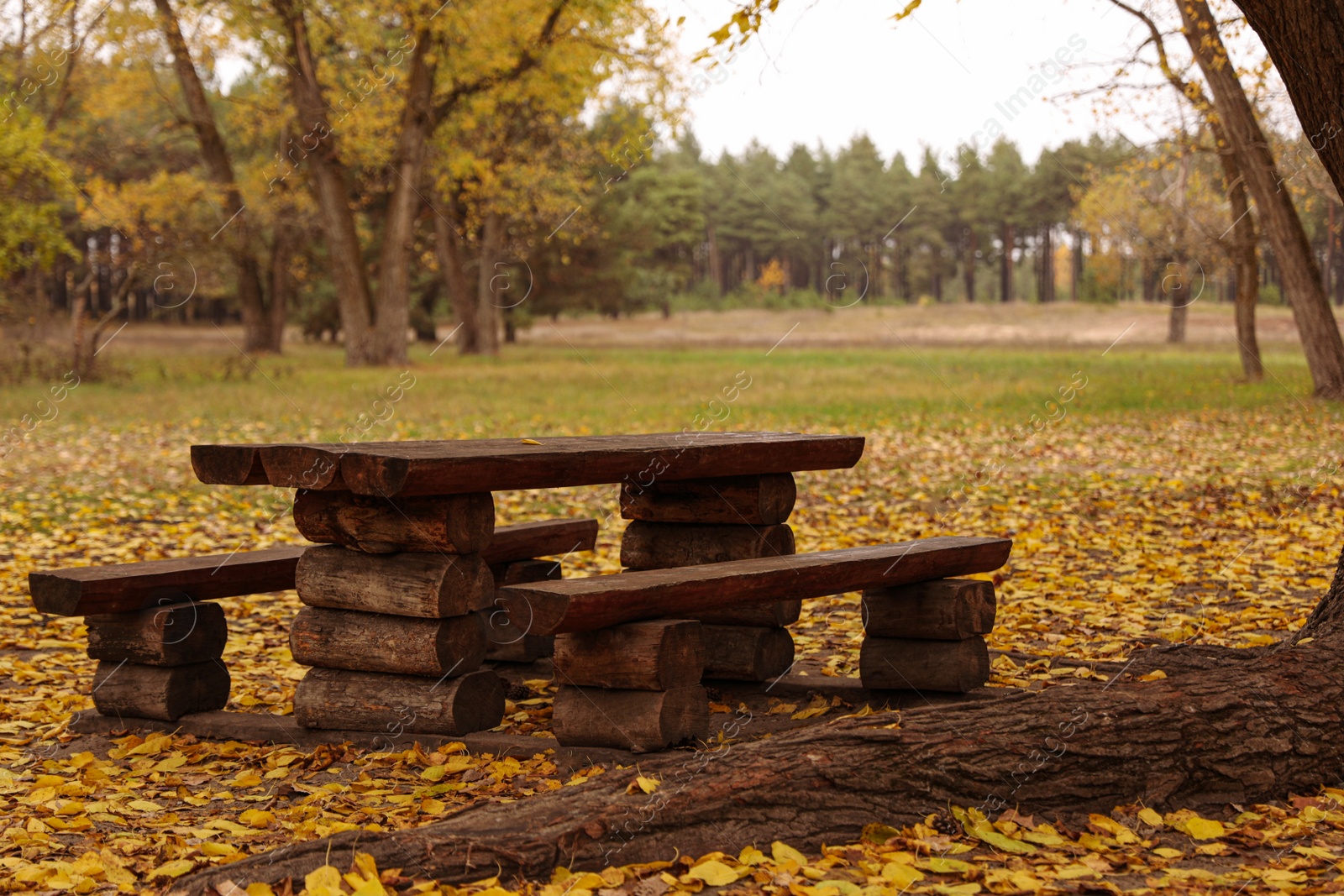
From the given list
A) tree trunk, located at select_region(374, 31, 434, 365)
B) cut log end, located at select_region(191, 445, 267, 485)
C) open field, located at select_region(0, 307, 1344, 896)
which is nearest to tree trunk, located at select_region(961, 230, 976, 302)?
open field, located at select_region(0, 307, 1344, 896)

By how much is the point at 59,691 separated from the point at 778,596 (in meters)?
3.47

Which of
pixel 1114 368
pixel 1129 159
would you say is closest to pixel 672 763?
pixel 1129 159

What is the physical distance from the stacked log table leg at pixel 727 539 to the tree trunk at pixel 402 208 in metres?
21.1

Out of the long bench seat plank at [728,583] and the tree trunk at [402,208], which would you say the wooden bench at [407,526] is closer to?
the long bench seat plank at [728,583]

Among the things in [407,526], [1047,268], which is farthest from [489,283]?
[1047,268]

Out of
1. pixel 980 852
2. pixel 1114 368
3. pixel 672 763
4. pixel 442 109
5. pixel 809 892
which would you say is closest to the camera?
pixel 809 892

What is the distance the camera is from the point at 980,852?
11.1ft

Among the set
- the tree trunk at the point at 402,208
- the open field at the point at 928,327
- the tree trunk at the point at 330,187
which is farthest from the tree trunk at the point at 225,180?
the open field at the point at 928,327

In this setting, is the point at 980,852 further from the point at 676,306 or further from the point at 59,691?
the point at 676,306

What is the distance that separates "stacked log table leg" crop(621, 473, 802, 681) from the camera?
5215 mm

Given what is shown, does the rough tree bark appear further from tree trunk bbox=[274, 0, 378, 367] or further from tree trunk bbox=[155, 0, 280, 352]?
tree trunk bbox=[155, 0, 280, 352]

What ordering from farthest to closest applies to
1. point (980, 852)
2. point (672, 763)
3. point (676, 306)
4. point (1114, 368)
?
1. point (676, 306)
2. point (1114, 368)
3. point (672, 763)
4. point (980, 852)

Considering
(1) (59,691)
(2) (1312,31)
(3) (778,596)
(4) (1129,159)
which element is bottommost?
(1) (59,691)

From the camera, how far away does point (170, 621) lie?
16.1 ft
